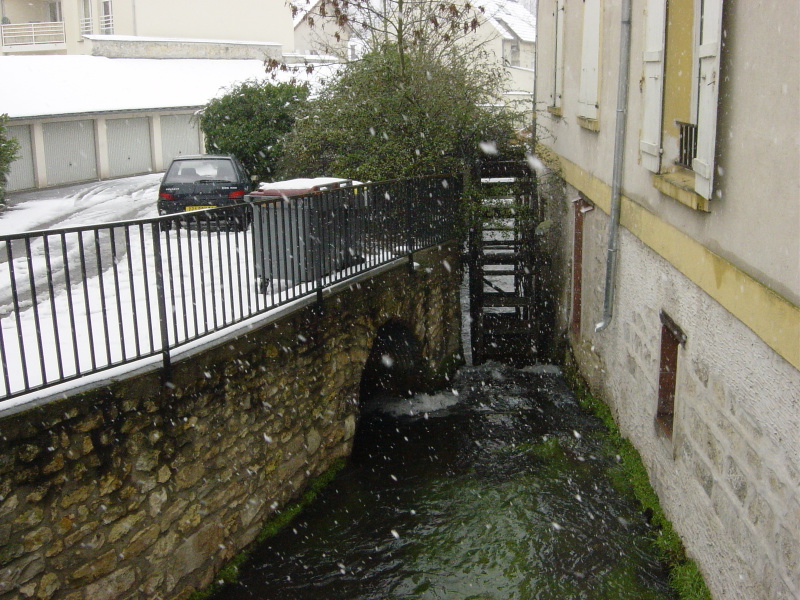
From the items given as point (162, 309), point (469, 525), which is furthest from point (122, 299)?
point (469, 525)

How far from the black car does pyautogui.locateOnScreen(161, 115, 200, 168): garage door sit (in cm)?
1324

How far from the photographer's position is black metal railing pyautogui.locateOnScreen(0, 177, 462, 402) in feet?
16.6

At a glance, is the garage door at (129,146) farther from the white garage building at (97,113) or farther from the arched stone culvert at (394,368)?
the arched stone culvert at (394,368)

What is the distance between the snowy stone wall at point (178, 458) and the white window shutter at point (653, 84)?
3.05 meters

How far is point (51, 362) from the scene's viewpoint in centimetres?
538

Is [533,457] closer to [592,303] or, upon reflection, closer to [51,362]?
[592,303]

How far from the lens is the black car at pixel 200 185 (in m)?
13.6

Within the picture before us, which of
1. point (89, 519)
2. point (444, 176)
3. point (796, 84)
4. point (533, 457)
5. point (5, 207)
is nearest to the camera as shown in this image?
point (796, 84)

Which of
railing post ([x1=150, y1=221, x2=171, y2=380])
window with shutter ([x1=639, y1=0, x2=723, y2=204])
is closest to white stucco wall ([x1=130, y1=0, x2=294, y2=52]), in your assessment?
window with shutter ([x1=639, y1=0, x2=723, y2=204])

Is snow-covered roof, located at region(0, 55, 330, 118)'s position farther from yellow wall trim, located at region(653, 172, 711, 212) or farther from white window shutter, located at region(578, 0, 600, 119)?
yellow wall trim, located at region(653, 172, 711, 212)

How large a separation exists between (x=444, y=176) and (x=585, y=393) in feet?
11.6

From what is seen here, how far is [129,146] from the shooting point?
85.1 ft

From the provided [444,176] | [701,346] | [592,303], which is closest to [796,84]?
[701,346]

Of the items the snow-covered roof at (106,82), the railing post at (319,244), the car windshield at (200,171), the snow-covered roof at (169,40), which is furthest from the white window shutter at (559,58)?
the snow-covered roof at (169,40)
